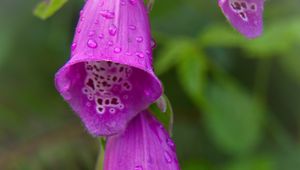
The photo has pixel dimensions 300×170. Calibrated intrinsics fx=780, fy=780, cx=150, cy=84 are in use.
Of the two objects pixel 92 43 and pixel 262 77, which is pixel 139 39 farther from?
pixel 262 77

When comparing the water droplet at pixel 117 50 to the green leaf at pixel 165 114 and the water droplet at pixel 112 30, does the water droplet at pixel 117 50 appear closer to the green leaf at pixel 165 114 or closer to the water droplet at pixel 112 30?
the water droplet at pixel 112 30

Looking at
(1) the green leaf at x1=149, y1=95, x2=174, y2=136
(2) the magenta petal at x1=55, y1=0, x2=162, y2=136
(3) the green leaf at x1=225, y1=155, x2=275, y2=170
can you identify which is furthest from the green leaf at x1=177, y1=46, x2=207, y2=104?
(2) the magenta petal at x1=55, y1=0, x2=162, y2=136

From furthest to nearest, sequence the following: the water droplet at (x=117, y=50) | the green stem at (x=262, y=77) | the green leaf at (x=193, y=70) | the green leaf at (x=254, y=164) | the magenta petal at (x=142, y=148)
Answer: the green stem at (x=262, y=77) → the green leaf at (x=254, y=164) → the green leaf at (x=193, y=70) → the magenta petal at (x=142, y=148) → the water droplet at (x=117, y=50)

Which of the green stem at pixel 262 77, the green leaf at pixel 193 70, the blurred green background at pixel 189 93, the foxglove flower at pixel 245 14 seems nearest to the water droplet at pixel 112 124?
the foxglove flower at pixel 245 14

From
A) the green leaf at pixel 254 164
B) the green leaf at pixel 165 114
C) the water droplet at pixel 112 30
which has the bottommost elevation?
the green leaf at pixel 254 164

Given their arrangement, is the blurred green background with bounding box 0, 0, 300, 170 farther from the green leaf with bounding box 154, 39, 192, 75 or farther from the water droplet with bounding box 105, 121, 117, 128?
the water droplet with bounding box 105, 121, 117, 128

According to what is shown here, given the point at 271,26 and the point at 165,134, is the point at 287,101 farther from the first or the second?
the point at 165,134

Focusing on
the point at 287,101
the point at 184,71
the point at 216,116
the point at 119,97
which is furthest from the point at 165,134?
the point at 287,101
